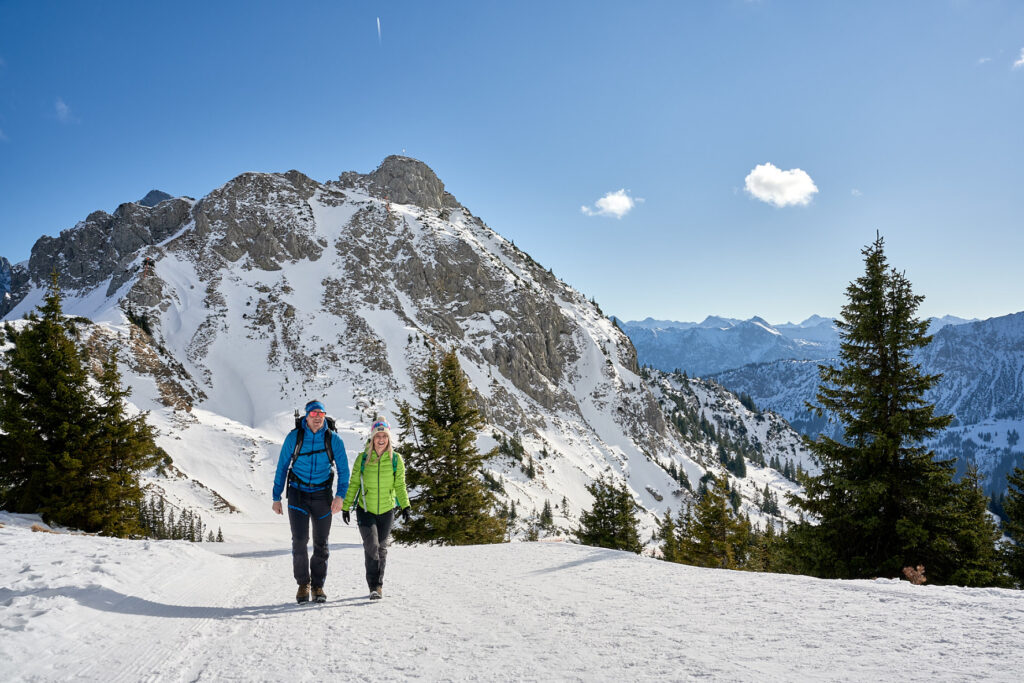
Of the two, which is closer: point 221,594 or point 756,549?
point 221,594

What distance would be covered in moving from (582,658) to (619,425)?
430 feet

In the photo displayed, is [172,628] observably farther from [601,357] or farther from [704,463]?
[704,463]

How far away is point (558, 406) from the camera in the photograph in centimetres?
12050

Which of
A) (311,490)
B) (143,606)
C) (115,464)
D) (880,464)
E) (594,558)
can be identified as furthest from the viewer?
(115,464)

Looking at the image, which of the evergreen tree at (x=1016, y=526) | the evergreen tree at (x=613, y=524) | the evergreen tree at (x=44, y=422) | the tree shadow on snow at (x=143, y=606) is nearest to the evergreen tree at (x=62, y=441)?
the evergreen tree at (x=44, y=422)

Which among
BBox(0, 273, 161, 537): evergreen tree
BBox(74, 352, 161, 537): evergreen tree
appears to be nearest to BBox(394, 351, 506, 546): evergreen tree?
BBox(74, 352, 161, 537): evergreen tree

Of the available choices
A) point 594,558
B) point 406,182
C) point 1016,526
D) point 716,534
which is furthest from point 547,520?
point 406,182

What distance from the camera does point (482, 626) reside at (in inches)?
204

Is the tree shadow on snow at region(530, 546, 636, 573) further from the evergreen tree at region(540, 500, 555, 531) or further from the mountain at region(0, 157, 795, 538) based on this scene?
the evergreen tree at region(540, 500, 555, 531)

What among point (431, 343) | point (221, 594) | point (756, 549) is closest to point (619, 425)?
point (431, 343)

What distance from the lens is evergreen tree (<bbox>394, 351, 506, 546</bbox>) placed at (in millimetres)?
18547

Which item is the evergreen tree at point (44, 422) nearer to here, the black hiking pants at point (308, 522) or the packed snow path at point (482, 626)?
the packed snow path at point (482, 626)

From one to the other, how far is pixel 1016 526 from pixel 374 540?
20.6m

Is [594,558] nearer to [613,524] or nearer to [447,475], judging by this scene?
[447,475]
